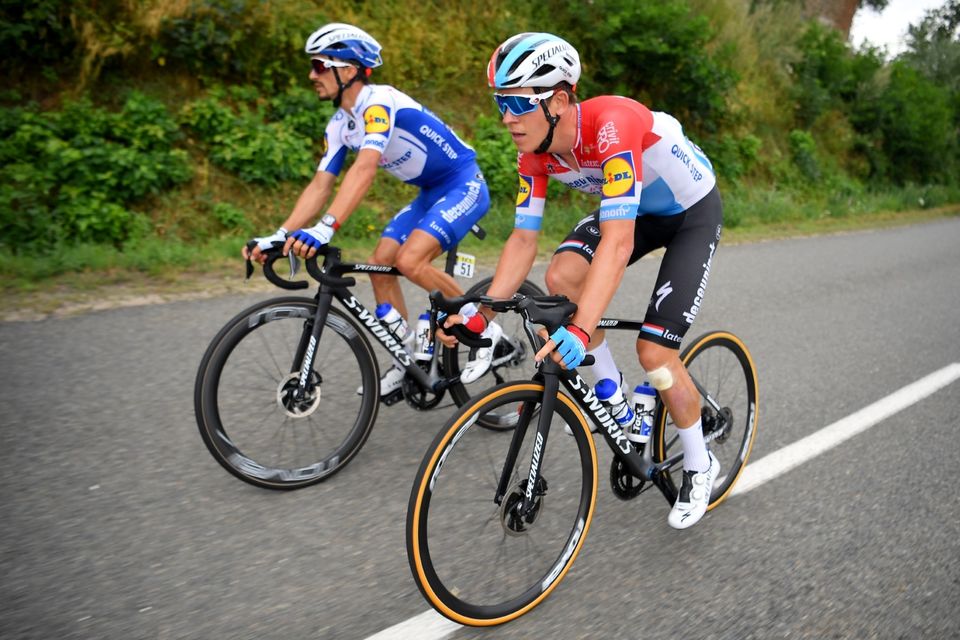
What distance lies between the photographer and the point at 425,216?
13.6ft

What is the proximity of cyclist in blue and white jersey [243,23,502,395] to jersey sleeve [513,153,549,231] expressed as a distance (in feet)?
3.04

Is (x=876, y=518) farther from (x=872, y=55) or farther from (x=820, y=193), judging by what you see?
(x=872, y=55)

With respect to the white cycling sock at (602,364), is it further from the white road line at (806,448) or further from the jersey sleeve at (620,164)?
the white road line at (806,448)

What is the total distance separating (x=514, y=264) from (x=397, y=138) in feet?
4.67

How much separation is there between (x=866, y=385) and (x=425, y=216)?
3.51 metres

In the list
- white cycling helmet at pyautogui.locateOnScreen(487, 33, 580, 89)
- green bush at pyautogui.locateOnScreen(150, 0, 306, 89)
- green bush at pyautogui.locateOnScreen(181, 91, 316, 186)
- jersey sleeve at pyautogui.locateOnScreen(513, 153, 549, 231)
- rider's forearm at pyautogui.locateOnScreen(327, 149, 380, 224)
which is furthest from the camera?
green bush at pyautogui.locateOnScreen(150, 0, 306, 89)

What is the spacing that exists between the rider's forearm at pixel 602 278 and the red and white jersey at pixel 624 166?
0.10 metres

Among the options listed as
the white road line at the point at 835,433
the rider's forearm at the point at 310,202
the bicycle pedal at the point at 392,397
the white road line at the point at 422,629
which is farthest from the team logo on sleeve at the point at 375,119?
the white road line at the point at 835,433

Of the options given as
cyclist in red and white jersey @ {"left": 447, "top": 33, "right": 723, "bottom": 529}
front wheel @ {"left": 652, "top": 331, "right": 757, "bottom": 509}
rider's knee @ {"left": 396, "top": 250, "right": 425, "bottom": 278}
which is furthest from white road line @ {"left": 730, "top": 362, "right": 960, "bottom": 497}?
rider's knee @ {"left": 396, "top": 250, "right": 425, "bottom": 278}

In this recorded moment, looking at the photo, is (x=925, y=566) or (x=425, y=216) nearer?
(x=925, y=566)

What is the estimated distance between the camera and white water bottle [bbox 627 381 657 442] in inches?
125

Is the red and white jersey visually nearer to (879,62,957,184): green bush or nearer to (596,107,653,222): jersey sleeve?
(596,107,653,222): jersey sleeve

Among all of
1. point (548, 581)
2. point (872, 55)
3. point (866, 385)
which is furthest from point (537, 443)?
point (872, 55)

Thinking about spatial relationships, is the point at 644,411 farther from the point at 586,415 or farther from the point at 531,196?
the point at 531,196
